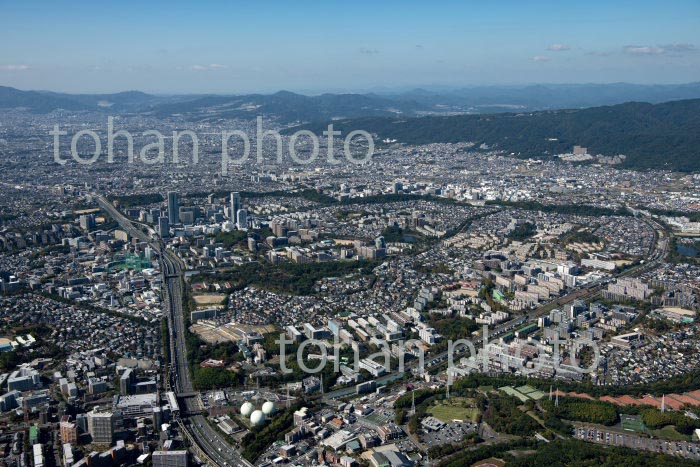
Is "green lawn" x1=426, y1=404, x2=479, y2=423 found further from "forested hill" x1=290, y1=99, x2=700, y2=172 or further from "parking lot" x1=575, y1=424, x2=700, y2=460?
"forested hill" x1=290, y1=99, x2=700, y2=172

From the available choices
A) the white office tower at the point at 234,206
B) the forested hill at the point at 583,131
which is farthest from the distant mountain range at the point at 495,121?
the white office tower at the point at 234,206

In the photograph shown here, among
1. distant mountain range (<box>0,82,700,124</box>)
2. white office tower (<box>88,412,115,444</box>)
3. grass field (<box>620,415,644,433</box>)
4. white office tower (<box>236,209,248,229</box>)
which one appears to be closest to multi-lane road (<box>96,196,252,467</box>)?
white office tower (<box>88,412,115,444</box>)

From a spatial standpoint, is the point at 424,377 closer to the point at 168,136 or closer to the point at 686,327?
the point at 686,327

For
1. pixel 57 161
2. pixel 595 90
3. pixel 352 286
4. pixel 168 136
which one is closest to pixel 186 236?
pixel 352 286

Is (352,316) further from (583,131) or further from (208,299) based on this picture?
(583,131)

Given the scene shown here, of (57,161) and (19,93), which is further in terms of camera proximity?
(19,93)

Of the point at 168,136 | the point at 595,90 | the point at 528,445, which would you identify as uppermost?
the point at 595,90

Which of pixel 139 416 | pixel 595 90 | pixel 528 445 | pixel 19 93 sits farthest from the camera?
pixel 595 90

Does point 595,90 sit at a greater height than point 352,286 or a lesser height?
greater
